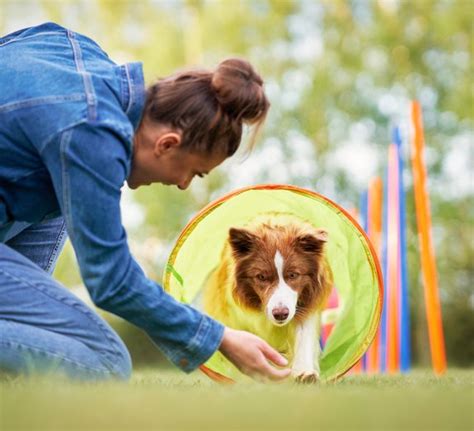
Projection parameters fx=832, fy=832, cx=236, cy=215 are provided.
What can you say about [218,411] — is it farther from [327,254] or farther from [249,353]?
[327,254]

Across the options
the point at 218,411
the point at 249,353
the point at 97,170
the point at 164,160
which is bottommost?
the point at 218,411

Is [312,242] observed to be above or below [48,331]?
above

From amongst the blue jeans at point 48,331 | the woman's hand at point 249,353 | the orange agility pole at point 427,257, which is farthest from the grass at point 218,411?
the orange agility pole at point 427,257

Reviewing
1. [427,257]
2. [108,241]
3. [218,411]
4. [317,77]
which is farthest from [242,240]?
[317,77]

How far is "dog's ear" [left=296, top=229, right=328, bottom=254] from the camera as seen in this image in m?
3.29

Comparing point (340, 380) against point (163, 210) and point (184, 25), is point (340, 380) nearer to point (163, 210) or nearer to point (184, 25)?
point (163, 210)

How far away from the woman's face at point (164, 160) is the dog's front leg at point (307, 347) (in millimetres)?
1056

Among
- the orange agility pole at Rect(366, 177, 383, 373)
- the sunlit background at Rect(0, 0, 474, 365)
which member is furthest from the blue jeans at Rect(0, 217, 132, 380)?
the sunlit background at Rect(0, 0, 474, 365)

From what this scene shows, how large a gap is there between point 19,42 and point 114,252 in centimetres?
78

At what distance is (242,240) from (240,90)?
115 centimetres

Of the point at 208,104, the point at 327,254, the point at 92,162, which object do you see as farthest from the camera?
the point at 327,254

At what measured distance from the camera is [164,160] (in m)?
2.30

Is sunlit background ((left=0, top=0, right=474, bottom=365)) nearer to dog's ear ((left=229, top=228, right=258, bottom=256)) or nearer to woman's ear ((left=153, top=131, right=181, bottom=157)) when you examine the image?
dog's ear ((left=229, top=228, right=258, bottom=256))

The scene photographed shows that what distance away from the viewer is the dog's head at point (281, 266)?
328 centimetres
